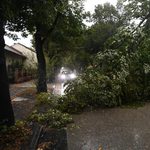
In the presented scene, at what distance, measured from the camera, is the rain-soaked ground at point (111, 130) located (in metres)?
3.98

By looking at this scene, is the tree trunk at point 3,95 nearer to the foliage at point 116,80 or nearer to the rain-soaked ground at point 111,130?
the rain-soaked ground at point 111,130

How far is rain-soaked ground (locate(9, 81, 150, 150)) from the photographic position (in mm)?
3984

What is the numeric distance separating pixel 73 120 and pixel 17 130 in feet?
7.50

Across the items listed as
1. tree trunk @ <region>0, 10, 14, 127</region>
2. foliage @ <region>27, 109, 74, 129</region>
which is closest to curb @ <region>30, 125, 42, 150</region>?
foliage @ <region>27, 109, 74, 129</region>

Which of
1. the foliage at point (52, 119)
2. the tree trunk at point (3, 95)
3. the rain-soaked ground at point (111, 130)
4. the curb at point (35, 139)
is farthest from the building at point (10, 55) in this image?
the curb at point (35, 139)

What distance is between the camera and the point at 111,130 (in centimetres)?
494

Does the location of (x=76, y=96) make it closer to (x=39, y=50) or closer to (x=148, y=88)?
(x=148, y=88)

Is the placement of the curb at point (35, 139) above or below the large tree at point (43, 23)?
below

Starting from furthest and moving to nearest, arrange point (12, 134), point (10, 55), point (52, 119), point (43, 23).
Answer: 1. point (10, 55)
2. point (43, 23)
3. point (52, 119)
4. point (12, 134)

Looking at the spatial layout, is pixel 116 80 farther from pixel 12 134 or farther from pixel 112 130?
pixel 12 134

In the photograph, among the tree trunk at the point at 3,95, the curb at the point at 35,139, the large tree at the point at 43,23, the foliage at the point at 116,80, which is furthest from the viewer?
the large tree at the point at 43,23

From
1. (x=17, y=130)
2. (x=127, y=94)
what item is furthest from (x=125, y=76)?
(x=17, y=130)

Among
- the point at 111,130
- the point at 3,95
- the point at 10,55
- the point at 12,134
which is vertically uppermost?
the point at 10,55

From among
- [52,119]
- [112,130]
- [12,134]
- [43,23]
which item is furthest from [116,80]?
[43,23]
